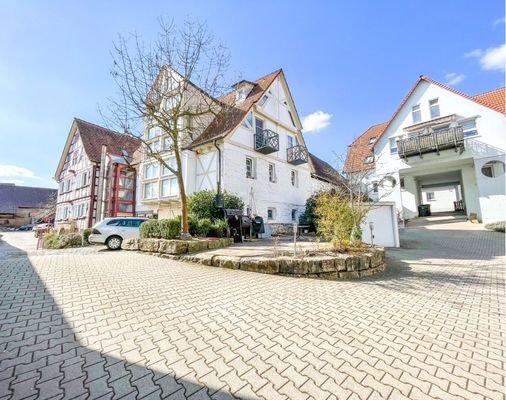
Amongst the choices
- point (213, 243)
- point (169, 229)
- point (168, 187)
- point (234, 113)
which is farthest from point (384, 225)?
point (168, 187)

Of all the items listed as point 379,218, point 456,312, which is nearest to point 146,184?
point 379,218

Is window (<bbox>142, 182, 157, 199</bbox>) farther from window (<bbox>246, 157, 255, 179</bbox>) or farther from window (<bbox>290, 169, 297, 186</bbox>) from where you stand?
window (<bbox>290, 169, 297, 186</bbox>)

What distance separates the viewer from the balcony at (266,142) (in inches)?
634

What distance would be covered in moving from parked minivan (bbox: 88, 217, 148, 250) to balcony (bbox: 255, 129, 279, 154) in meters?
8.93

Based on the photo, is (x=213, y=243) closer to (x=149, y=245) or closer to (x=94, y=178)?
(x=149, y=245)

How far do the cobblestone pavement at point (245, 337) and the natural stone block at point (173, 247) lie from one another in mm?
2156

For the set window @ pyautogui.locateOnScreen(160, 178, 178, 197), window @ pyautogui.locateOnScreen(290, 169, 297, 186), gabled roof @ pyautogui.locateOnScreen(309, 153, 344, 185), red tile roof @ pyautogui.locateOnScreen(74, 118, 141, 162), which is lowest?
window @ pyautogui.locateOnScreen(160, 178, 178, 197)

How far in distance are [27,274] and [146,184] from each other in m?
13.4

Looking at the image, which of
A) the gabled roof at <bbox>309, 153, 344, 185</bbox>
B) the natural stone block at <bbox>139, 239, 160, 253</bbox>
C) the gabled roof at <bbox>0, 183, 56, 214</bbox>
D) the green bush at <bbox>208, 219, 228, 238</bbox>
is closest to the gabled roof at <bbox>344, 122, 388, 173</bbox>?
the gabled roof at <bbox>309, 153, 344, 185</bbox>

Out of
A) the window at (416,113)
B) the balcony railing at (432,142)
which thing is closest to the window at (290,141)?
the balcony railing at (432,142)

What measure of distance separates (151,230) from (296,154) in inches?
504

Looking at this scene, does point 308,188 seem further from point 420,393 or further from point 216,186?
point 420,393

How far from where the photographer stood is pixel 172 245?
8.02 metres

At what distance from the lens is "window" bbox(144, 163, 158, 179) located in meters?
17.9
